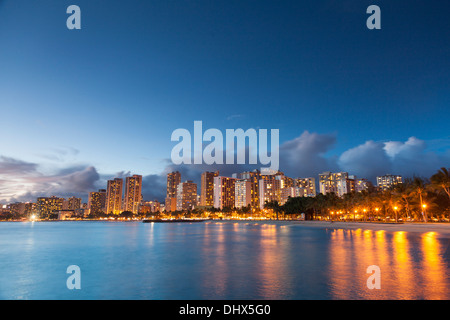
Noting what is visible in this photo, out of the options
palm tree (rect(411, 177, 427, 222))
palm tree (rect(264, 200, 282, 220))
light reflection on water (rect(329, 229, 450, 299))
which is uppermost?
palm tree (rect(411, 177, 427, 222))

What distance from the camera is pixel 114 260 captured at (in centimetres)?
2389

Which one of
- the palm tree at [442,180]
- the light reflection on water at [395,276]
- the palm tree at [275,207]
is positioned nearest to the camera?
the light reflection on water at [395,276]

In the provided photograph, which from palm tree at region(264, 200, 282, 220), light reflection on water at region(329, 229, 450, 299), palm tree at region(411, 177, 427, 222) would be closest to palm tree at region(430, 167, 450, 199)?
palm tree at region(411, 177, 427, 222)

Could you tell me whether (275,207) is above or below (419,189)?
below

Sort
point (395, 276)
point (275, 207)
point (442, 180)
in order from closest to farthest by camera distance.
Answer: point (395, 276) → point (442, 180) → point (275, 207)

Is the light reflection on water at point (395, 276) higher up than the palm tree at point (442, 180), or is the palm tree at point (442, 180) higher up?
the palm tree at point (442, 180)

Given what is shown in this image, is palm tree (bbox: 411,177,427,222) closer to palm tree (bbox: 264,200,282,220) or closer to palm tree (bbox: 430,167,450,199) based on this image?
palm tree (bbox: 430,167,450,199)

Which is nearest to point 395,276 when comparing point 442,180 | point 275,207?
point 442,180

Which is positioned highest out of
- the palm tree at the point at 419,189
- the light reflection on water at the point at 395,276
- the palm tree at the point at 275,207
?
the palm tree at the point at 419,189

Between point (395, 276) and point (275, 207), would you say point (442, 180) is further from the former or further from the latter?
point (275, 207)

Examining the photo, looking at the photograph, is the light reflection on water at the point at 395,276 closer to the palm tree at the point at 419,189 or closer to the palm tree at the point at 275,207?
the palm tree at the point at 419,189

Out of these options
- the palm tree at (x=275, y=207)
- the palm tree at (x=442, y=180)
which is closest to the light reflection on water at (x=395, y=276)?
the palm tree at (x=442, y=180)
